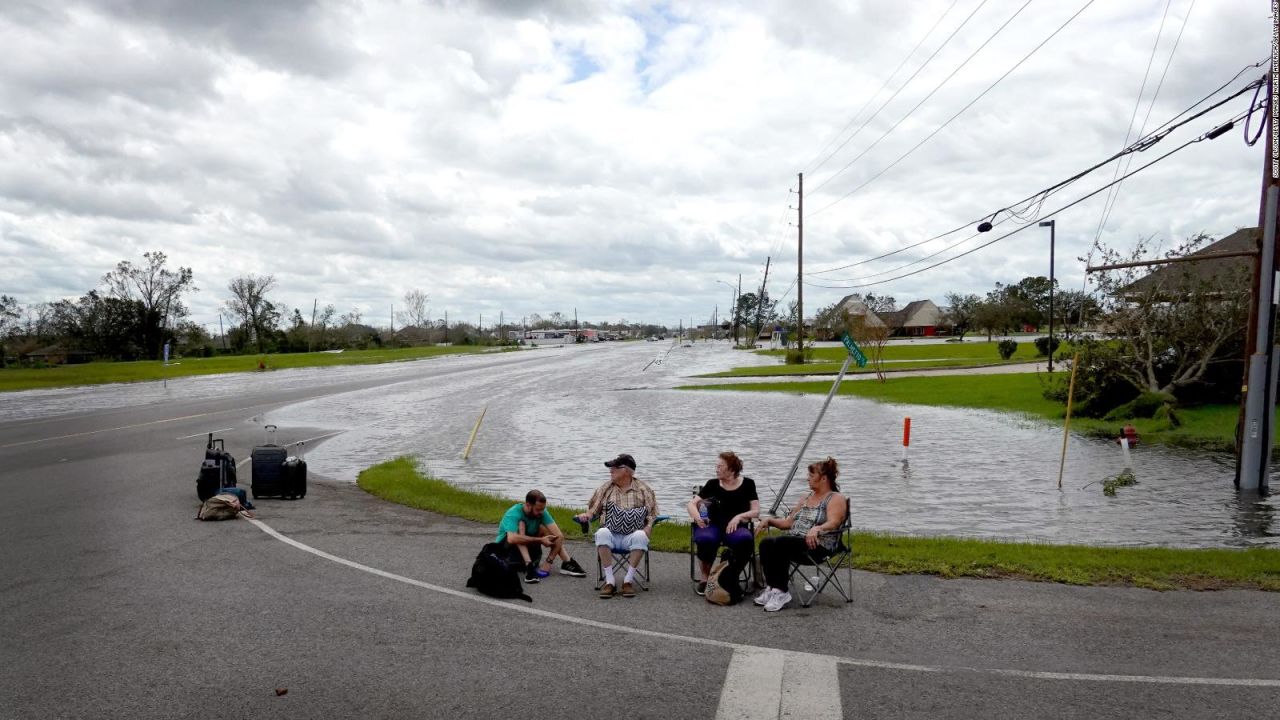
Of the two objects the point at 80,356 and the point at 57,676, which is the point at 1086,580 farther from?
the point at 80,356

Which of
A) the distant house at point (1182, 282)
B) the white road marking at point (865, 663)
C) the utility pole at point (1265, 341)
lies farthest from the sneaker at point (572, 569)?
the distant house at point (1182, 282)

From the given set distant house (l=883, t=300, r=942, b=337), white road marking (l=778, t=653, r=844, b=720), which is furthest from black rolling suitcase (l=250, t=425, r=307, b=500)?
distant house (l=883, t=300, r=942, b=337)

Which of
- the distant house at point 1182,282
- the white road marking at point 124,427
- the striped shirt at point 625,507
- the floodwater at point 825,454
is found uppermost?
the distant house at point 1182,282

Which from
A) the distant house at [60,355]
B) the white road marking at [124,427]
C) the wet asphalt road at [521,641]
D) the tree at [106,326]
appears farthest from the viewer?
the tree at [106,326]

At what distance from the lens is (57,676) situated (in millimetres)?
6535

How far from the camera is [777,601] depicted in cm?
835

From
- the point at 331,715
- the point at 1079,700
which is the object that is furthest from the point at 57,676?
the point at 1079,700

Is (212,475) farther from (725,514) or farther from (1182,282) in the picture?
(1182,282)

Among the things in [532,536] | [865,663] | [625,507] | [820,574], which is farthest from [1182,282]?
[865,663]

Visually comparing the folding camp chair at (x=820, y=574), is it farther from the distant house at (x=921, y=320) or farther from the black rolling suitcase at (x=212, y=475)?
the distant house at (x=921, y=320)

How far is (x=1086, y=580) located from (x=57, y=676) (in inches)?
353

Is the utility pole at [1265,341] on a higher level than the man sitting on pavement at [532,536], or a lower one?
higher

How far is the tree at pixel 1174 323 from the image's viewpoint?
27.8 meters

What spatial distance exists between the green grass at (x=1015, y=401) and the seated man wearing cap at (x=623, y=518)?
1828 centimetres
